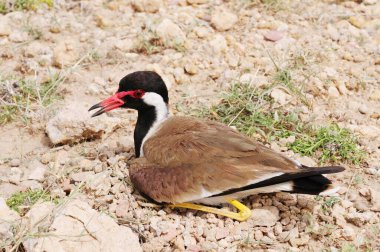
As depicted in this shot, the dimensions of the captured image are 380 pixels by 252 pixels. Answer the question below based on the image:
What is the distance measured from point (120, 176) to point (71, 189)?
1.31 ft

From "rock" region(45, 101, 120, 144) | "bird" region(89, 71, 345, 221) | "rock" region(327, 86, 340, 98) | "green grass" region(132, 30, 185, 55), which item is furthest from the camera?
"green grass" region(132, 30, 185, 55)

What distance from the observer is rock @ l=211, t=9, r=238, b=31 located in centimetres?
655

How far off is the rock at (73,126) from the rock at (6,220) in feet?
3.63

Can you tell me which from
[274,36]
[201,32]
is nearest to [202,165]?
[201,32]

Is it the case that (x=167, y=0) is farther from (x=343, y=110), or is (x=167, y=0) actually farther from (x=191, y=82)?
(x=343, y=110)

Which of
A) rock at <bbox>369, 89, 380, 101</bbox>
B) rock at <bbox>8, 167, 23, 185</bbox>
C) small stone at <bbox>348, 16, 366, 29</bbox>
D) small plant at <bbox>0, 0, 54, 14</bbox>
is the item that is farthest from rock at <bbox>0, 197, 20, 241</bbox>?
small stone at <bbox>348, 16, 366, 29</bbox>

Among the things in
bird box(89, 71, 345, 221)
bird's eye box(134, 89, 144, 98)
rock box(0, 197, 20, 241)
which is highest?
bird's eye box(134, 89, 144, 98)

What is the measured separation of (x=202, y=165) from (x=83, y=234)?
0.97m

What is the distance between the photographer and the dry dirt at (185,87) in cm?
405

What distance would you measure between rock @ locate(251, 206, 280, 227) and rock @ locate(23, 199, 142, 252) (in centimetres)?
89

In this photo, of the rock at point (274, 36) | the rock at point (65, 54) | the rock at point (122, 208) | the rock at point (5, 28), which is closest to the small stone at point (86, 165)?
the rock at point (122, 208)

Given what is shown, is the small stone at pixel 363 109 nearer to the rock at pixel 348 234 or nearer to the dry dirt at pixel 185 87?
the dry dirt at pixel 185 87

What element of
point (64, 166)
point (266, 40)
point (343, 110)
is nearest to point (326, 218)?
point (343, 110)

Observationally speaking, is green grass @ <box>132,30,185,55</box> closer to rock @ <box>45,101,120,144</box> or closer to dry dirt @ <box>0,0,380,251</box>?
dry dirt @ <box>0,0,380,251</box>
